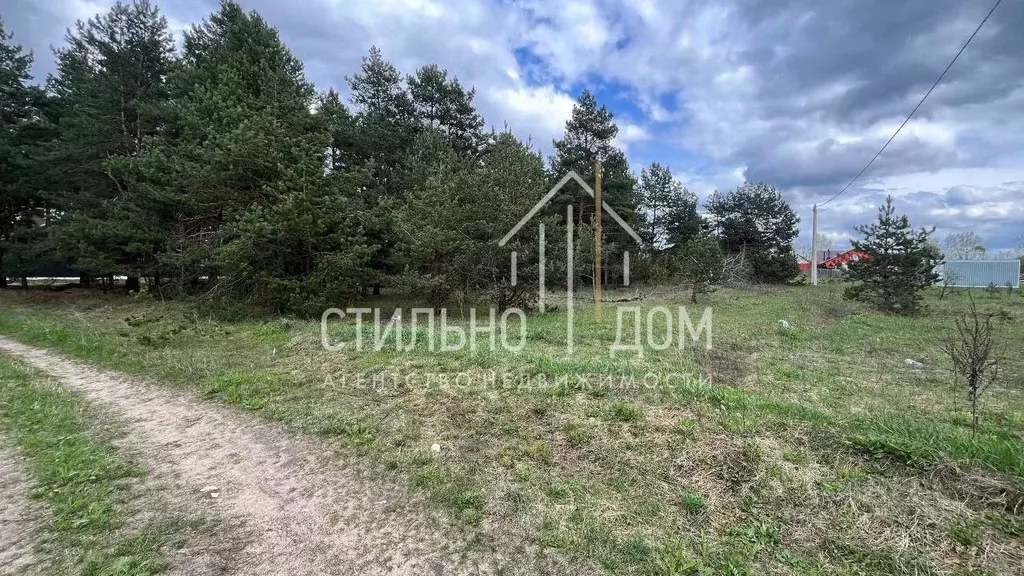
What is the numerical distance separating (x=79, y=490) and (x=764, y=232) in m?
35.3

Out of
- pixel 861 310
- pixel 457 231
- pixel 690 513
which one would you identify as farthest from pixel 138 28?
pixel 861 310

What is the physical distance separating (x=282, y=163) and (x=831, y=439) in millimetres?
13312

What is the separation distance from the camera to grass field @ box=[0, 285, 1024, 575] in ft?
7.45

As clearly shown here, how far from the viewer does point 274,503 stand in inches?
112

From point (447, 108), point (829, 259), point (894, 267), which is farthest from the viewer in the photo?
point (829, 259)

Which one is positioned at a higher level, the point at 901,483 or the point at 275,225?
the point at 275,225

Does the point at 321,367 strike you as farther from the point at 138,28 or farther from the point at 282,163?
the point at 138,28

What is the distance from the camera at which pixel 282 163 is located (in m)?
11.4

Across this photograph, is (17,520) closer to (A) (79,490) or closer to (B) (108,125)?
(A) (79,490)

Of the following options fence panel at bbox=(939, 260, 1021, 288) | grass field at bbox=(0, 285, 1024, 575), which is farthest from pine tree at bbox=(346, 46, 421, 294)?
fence panel at bbox=(939, 260, 1021, 288)

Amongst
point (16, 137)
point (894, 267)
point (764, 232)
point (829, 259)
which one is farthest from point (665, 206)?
point (16, 137)

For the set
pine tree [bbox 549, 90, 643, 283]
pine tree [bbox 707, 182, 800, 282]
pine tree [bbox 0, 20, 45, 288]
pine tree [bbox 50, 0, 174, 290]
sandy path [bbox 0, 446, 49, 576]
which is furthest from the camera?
pine tree [bbox 707, 182, 800, 282]

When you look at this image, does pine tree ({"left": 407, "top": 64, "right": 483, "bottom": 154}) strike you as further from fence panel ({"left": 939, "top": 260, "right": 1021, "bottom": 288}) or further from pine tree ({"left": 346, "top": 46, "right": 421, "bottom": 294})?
fence panel ({"left": 939, "top": 260, "right": 1021, "bottom": 288})

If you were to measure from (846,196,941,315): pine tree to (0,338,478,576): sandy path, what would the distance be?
752 inches
